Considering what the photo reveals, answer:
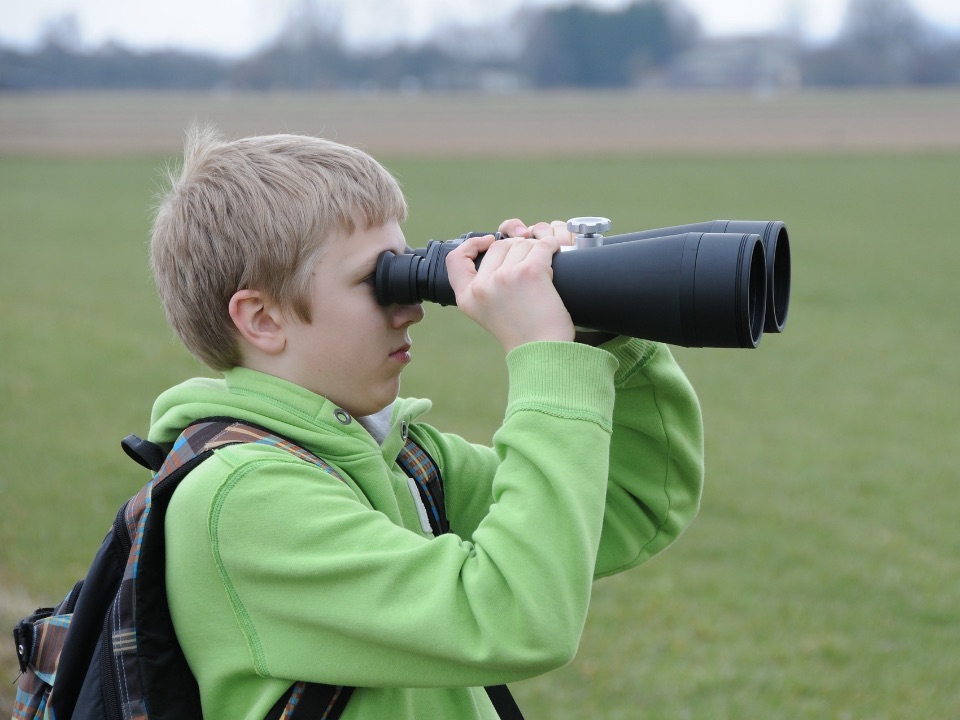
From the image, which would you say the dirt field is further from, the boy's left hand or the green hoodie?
the green hoodie

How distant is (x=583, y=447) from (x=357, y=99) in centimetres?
7036

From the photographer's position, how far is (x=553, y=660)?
4.13 feet

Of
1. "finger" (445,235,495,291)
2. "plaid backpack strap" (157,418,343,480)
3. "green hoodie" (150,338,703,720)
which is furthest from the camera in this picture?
"finger" (445,235,495,291)

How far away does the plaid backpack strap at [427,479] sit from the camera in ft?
5.52

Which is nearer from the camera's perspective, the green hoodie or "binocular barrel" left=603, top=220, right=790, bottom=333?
the green hoodie

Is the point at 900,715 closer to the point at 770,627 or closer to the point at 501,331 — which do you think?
the point at 770,627

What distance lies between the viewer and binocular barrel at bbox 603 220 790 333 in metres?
1.48

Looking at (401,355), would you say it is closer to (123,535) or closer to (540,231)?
(540,231)

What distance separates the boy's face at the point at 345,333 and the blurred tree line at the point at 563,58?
8239cm

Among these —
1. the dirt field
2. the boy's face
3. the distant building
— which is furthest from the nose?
the distant building

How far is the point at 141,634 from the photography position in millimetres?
1323

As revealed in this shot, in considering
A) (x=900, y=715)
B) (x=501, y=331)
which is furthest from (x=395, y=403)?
(x=900, y=715)

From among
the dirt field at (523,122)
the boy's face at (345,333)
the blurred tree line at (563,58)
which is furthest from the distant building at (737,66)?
the boy's face at (345,333)

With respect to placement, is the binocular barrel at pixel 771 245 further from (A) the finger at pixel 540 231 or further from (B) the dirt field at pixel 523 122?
(B) the dirt field at pixel 523 122
